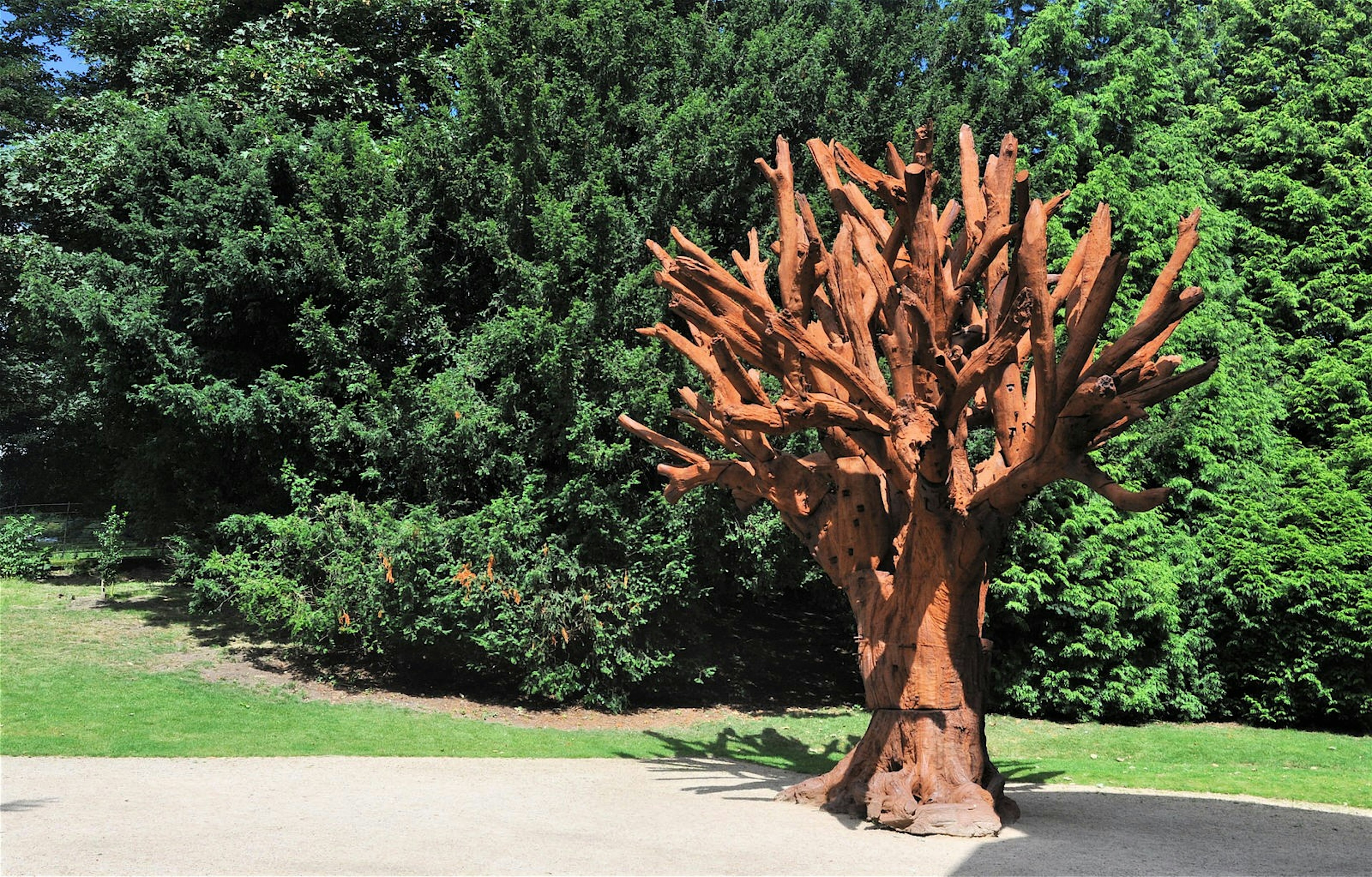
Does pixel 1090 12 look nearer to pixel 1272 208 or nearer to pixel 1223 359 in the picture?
pixel 1272 208

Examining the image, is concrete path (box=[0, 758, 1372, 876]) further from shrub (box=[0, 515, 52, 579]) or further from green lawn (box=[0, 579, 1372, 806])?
shrub (box=[0, 515, 52, 579])

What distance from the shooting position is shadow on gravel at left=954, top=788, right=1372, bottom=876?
22.1 ft

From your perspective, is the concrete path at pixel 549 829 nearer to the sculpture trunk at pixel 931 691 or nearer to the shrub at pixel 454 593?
the sculpture trunk at pixel 931 691

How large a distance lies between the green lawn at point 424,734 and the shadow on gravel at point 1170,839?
4.27 ft

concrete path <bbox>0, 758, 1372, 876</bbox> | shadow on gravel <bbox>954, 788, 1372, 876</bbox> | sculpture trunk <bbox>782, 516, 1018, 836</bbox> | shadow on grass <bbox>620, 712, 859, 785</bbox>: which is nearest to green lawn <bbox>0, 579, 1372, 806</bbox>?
shadow on grass <bbox>620, 712, 859, 785</bbox>

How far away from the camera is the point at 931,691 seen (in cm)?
802

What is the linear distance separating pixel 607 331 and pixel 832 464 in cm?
715

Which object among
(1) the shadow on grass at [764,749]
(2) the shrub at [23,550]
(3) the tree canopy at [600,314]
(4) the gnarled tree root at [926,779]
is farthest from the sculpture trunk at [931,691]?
(2) the shrub at [23,550]

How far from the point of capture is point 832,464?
351 inches

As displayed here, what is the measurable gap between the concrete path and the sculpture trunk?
301mm

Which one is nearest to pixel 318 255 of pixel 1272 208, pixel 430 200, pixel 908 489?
pixel 430 200

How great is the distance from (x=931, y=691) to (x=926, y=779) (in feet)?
2.21

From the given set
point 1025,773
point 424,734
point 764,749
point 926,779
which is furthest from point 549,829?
point 1025,773

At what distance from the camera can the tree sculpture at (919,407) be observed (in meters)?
6.94
